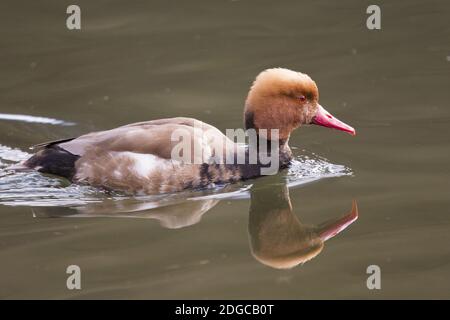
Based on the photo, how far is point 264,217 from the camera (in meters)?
6.75

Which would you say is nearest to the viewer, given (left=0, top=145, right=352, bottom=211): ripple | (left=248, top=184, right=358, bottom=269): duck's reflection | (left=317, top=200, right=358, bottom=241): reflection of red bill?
(left=248, top=184, right=358, bottom=269): duck's reflection

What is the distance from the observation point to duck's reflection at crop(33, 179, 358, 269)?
6023mm

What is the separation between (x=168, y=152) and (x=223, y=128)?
1.76 meters

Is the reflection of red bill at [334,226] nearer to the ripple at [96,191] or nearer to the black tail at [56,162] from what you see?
the ripple at [96,191]

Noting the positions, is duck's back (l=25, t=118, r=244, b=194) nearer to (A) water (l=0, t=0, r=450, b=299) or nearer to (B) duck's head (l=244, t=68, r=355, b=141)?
(A) water (l=0, t=0, r=450, b=299)

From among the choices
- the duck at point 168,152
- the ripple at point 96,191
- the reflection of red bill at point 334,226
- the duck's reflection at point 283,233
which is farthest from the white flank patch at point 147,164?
the reflection of red bill at point 334,226

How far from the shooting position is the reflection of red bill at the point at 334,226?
6.20 metres

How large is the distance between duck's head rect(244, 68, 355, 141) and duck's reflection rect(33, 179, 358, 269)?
0.55 m

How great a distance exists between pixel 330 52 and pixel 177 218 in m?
4.56

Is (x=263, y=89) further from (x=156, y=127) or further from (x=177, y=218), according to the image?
(x=177, y=218)

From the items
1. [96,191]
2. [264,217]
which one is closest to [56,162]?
[96,191]

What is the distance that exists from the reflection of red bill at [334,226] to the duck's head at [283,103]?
131 cm

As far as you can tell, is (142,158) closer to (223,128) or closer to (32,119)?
(223,128)

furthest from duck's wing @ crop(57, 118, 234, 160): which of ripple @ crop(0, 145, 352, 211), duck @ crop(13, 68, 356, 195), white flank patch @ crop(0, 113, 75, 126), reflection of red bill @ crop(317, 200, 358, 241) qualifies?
white flank patch @ crop(0, 113, 75, 126)
